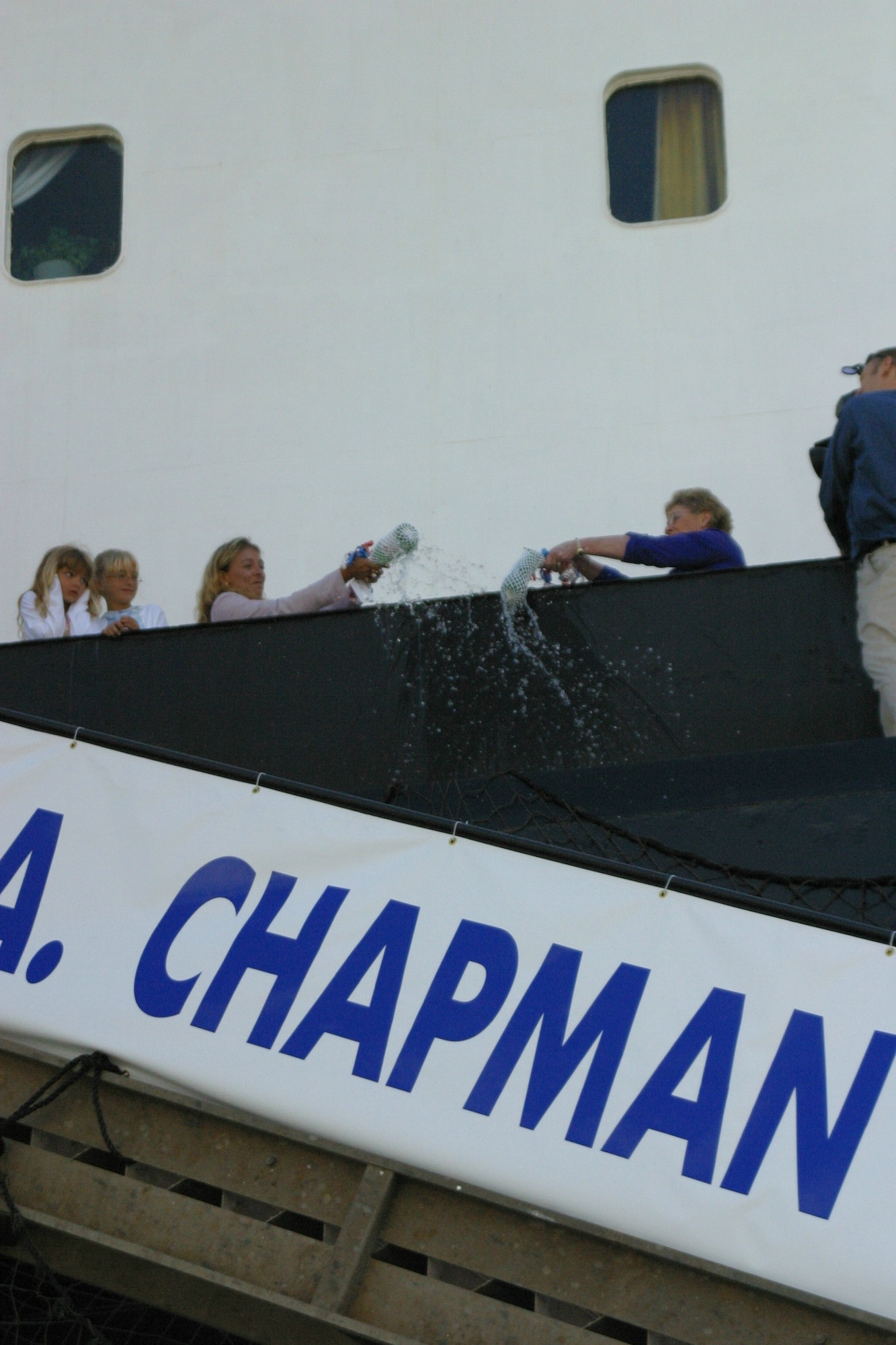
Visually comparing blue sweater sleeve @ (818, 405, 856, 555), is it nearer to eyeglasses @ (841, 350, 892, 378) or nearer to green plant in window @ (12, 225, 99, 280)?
eyeglasses @ (841, 350, 892, 378)

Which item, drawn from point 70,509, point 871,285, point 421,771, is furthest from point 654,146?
point 421,771

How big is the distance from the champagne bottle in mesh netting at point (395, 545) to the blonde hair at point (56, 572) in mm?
1380

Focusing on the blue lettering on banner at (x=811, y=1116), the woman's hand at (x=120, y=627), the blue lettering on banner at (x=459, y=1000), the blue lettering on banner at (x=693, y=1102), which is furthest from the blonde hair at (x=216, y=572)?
the blue lettering on banner at (x=811, y=1116)

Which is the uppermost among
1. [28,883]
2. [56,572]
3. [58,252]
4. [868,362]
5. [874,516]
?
[58,252]

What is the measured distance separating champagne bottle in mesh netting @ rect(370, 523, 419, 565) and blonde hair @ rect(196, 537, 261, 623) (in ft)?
1.66

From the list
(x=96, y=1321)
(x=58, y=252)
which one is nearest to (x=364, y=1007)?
(x=96, y=1321)

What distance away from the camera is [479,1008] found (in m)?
3.46

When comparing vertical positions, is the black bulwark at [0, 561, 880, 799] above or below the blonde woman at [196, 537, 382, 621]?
below

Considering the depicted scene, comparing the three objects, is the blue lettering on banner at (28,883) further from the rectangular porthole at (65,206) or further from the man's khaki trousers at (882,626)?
the rectangular porthole at (65,206)

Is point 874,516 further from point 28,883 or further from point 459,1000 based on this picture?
point 28,883

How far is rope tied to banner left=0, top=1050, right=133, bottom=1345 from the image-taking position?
3.44 m

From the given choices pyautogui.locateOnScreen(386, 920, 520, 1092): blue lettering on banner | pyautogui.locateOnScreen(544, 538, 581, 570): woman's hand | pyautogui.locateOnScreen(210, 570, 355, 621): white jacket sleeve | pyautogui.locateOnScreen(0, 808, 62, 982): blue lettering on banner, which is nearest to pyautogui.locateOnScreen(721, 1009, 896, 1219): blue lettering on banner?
pyautogui.locateOnScreen(386, 920, 520, 1092): blue lettering on banner

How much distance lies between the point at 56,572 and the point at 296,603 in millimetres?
1199

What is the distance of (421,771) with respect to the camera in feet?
17.5
